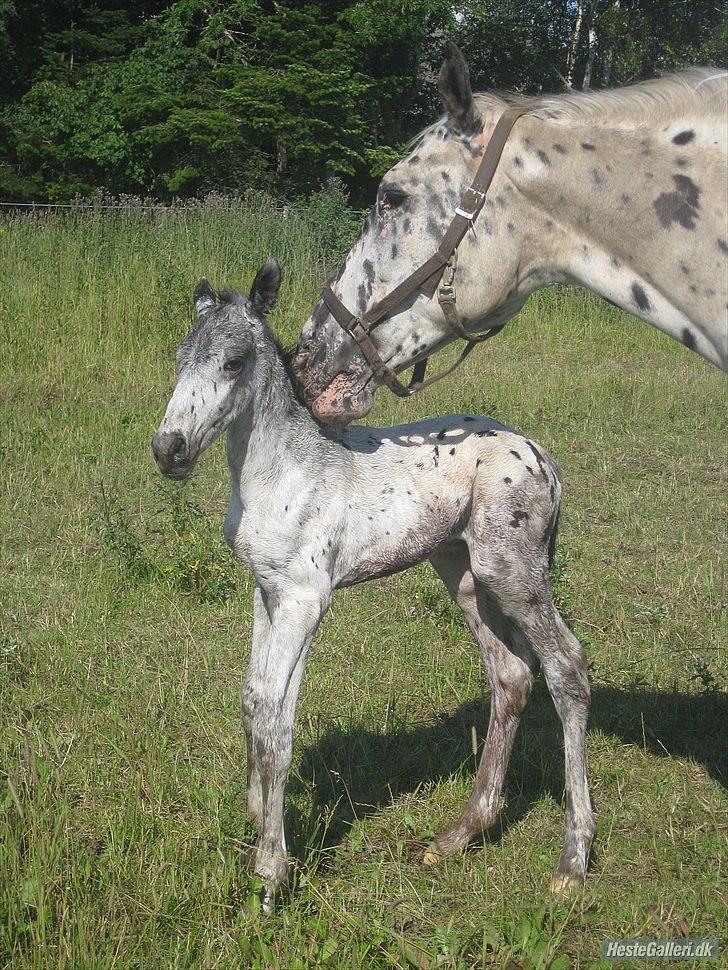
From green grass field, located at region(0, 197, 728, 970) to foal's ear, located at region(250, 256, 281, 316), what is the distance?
5.64 ft

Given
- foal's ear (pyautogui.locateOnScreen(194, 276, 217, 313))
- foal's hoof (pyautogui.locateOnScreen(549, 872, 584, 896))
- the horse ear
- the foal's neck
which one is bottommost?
foal's hoof (pyautogui.locateOnScreen(549, 872, 584, 896))

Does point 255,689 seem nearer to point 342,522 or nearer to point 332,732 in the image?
point 342,522

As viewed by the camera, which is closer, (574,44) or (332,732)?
→ (332,732)

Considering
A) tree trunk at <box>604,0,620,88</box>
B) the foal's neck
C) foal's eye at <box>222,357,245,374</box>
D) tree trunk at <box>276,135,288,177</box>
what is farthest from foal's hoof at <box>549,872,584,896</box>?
tree trunk at <box>604,0,620,88</box>

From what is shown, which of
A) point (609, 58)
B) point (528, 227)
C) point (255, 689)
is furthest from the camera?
point (609, 58)

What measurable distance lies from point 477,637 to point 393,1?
21.7 metres

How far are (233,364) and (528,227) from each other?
1.05m

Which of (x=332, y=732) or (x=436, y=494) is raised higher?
(x=436, y=494)

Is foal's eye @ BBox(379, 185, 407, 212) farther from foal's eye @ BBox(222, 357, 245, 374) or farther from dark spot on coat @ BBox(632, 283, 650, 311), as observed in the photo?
dark spot on coat @ BBox(632, 283, 650, 311)

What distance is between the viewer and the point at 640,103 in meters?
3.16

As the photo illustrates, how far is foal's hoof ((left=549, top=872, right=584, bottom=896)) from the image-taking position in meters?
3.48

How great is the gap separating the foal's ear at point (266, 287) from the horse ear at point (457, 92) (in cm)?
75

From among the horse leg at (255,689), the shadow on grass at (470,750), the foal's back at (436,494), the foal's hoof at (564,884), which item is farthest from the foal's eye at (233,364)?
the foal's hoof at (564,884)

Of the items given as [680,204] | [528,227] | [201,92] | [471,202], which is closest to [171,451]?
[471,202]
